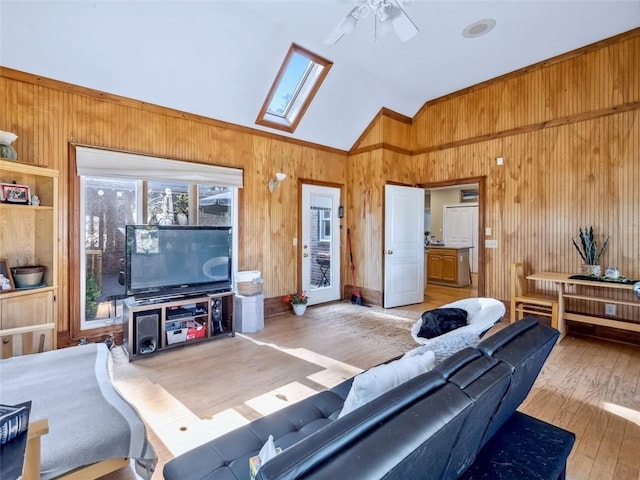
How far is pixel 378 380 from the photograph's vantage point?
1.14 metres

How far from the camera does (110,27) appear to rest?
300 centimetres

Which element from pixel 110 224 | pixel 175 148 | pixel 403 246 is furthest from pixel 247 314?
pixel 403 246

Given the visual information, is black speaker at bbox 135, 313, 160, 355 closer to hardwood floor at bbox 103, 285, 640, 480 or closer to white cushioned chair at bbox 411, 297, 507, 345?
hardwood floor at bbox 103, 285, 640, 480

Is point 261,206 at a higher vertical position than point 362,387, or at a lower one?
higher

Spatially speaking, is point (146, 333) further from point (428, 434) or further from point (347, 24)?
point (347, 24)

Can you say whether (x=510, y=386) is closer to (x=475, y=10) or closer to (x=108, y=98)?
(x=475, y=10)

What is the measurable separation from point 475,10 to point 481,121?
6.54 ft

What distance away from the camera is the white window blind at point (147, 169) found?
10.9 feet

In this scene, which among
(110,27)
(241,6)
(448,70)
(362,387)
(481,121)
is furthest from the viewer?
(481,121)

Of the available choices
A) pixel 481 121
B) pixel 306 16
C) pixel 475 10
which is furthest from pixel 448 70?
pixel 306 16

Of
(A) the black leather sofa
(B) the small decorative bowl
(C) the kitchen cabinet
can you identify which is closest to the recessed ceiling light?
(A) the black leather sofa

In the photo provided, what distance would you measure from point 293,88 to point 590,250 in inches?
176

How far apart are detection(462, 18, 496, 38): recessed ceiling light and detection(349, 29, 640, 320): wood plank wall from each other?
4.31 feet

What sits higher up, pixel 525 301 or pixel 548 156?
pixel 548 156
